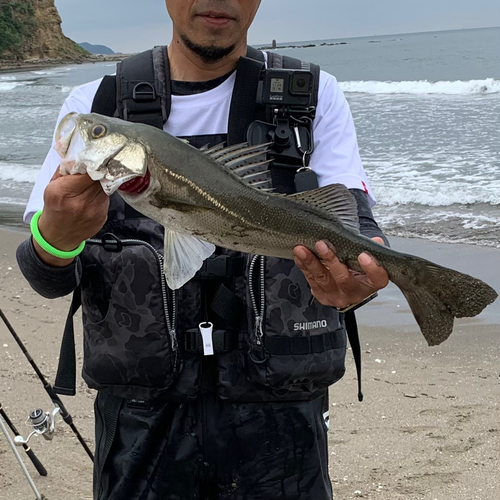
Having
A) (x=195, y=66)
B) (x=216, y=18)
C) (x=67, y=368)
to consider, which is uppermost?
(x=216, y=18)

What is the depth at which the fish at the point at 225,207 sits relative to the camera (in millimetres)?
2055

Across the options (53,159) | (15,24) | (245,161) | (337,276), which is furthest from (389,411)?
(15,24)

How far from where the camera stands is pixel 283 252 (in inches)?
91.4

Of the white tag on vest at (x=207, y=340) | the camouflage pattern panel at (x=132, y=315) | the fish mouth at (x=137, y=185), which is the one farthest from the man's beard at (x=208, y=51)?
the white tag on vest at (x=207, y=340)

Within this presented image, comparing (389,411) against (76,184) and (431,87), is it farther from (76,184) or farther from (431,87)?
(431,87)

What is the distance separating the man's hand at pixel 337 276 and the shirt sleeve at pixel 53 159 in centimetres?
105

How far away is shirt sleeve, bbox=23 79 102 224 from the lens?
254cm

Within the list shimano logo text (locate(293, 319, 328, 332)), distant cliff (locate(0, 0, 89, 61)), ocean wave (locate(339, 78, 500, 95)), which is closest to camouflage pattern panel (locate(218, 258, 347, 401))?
shimano logo text (locate(293, 319, 328, 332))

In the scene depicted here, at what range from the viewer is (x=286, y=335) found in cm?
264

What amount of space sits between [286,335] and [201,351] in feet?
1.16

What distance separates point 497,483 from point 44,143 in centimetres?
1812

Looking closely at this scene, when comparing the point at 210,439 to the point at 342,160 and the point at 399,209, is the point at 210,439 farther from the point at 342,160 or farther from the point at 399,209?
the point at 399,209

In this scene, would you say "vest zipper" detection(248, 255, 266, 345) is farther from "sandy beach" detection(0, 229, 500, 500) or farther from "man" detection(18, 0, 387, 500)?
"sandy beach" detection(0, 229, 500, 500)

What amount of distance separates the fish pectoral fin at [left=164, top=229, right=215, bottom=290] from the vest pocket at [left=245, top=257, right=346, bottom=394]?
423 mm
